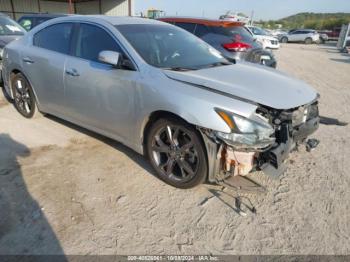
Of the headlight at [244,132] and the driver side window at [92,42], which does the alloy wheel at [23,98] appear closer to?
the driver side window at [92,42]

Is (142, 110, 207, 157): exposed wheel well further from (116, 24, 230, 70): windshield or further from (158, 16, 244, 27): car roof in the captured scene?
(158, 16, 244, 27): car roof

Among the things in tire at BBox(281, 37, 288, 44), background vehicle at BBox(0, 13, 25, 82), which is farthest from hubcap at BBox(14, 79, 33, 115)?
tire at BBox(281, 37, 288, 44)

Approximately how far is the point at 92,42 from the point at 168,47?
37.3 inches

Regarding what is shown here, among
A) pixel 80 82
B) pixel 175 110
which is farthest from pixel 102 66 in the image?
pixel 175 110

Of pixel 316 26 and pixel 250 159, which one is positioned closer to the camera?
pixel 250 159

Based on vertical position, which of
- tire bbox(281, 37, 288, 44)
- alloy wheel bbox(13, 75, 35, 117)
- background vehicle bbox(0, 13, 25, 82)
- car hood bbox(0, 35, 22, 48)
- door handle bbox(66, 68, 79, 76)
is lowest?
tire bbox(281, 37, 288, 44)

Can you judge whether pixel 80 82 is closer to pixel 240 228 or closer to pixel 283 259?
pixel 240 228

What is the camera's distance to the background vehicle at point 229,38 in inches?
261

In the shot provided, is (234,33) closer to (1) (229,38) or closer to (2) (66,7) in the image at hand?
(1) (229,38)

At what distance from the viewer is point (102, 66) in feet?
11.0

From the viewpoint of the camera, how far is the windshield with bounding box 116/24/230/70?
3.27 metres

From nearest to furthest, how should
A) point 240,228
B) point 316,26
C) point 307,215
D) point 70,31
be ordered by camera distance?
point 240,228
point 307,215
point 70,31
point 316,26

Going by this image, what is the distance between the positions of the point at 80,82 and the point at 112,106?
1.99 ft

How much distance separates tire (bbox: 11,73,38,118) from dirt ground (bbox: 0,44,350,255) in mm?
807
